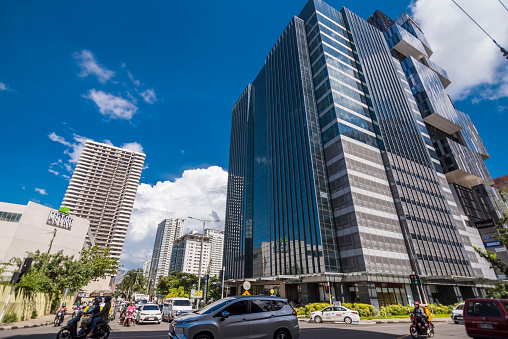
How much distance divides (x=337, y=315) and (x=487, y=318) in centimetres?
1451

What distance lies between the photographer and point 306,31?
68062 millimetres

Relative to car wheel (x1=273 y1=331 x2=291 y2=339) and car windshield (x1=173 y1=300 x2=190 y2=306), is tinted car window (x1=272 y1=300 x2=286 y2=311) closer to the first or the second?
car wheel (x1=273 y1=331 x2=291 y2=339)

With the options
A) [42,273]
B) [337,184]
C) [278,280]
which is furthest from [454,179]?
[42,273]

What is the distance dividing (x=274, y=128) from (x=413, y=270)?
147ft

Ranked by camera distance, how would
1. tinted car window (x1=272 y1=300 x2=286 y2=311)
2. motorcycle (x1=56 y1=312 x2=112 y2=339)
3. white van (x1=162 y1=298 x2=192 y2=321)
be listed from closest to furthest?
1. tinted car window (x1=272 y1=300 x2=286 y2=311)
2. motorcycle (x1=56 y1=312 x2=112 y2=339)
3. white van (x1=162 y1=298 x2=192 y2=321)

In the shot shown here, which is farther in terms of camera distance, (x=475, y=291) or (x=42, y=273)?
(x=475, y=291)

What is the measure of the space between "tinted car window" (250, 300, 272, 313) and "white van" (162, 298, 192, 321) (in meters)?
15.4

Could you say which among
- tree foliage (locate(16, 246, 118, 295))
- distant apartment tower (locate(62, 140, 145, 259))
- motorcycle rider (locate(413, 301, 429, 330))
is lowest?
motorcycle rider (locate(413, 301, 429, 330))

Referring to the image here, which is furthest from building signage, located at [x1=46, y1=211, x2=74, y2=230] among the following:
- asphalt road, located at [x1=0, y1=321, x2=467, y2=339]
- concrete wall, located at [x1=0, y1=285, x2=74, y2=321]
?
asphalt road, located at [x1=0, y1=321, x2=467, y2=339]

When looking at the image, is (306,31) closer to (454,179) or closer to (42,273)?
(454,179)

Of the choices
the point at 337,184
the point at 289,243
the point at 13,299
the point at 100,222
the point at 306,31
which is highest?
the point at 306,31

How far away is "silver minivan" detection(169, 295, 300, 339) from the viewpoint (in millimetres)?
7652

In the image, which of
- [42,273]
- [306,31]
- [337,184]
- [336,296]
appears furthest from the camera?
[306,31]

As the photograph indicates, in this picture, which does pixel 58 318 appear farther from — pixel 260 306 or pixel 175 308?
pixel 260 306
